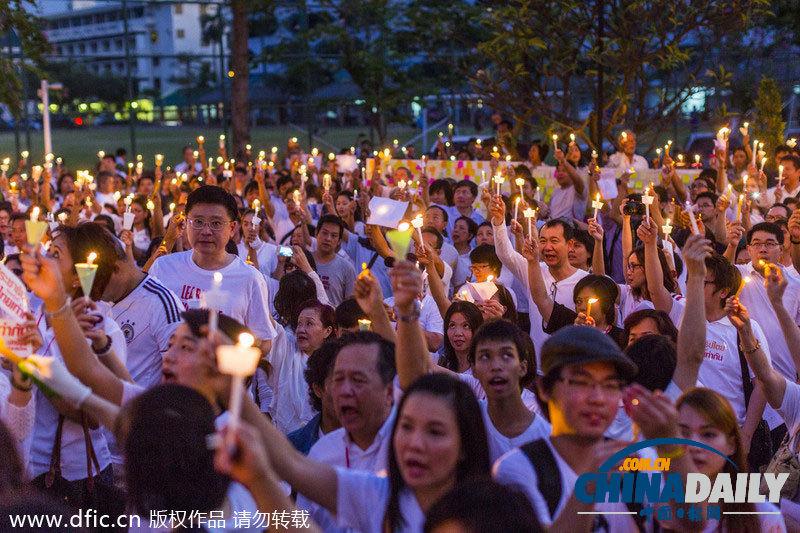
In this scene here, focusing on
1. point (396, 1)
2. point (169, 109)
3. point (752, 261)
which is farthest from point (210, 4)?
point (752, 261)

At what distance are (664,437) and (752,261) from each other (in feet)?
13.9

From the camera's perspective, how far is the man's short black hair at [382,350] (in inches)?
140

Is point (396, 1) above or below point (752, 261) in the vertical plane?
above

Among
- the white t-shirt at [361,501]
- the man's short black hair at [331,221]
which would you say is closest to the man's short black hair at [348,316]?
the man's short black hair at [331,221]

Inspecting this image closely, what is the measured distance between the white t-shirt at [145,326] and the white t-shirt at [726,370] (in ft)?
9.09

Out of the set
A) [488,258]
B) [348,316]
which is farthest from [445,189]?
[348,316]

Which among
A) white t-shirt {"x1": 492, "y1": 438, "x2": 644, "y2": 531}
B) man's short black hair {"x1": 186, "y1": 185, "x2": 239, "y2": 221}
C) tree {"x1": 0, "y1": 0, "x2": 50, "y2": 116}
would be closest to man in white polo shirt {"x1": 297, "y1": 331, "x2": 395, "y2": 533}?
white t-shirt {"x1": 492, "y1": 438, "x2": 644, "y2": 531}

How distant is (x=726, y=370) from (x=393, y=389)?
240cm

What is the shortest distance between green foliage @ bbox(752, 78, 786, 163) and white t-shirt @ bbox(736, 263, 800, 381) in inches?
310

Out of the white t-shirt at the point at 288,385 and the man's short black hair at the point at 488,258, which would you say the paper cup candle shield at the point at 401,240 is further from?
the man's short black hair at the point at 488,258

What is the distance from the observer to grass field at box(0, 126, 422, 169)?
20953mm

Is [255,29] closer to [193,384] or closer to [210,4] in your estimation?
[210,4]

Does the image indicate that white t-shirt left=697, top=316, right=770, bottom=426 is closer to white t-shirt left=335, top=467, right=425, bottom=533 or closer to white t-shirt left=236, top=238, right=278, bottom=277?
white t-shirt left=335, top=467, right=425, bottom=533

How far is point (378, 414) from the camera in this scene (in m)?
3.47
